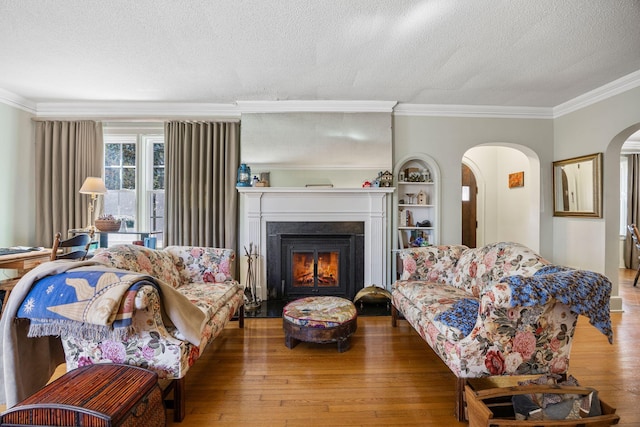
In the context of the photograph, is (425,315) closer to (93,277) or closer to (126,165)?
(93,277)

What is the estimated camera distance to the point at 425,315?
6.93ft

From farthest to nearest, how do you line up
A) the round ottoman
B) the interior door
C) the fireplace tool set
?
the interior door, the fireplace tool set, the round ottoman

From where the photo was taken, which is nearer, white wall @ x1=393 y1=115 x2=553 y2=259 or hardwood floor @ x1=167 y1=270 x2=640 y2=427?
hardwood floor @ x1=167 y1=270 x2=640 y2=427

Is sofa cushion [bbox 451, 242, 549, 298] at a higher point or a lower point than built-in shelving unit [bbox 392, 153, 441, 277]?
lower

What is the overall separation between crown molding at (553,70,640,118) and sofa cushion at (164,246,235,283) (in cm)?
434

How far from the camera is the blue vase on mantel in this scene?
369cm

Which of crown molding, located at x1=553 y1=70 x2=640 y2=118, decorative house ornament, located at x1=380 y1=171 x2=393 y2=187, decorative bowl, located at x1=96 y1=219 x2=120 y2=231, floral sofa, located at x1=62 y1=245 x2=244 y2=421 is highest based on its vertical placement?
crown molding, located at x1=553 y1=70 x2=640 y2=118

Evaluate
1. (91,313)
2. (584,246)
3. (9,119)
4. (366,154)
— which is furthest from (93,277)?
(584,246)

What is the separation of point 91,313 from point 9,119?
3.75 metres

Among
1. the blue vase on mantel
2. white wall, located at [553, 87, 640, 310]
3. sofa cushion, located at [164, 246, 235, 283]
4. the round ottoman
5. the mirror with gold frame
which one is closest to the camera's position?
the round ottoman

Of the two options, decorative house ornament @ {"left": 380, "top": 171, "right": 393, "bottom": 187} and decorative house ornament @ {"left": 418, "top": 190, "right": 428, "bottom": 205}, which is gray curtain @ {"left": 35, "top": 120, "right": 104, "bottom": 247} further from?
decorative house ornament @ {"left": 418, "top": 190, "right": 428, "bottom": 205}

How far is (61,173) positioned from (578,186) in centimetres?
640

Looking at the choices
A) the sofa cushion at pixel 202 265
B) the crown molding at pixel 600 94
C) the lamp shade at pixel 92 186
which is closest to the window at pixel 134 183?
the lamp shade at pixel 92 186

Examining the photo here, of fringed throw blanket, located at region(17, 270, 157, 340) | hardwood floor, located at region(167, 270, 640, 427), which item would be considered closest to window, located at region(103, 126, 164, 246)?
hardwood floor, located at region(167, 270, 640, 427)
